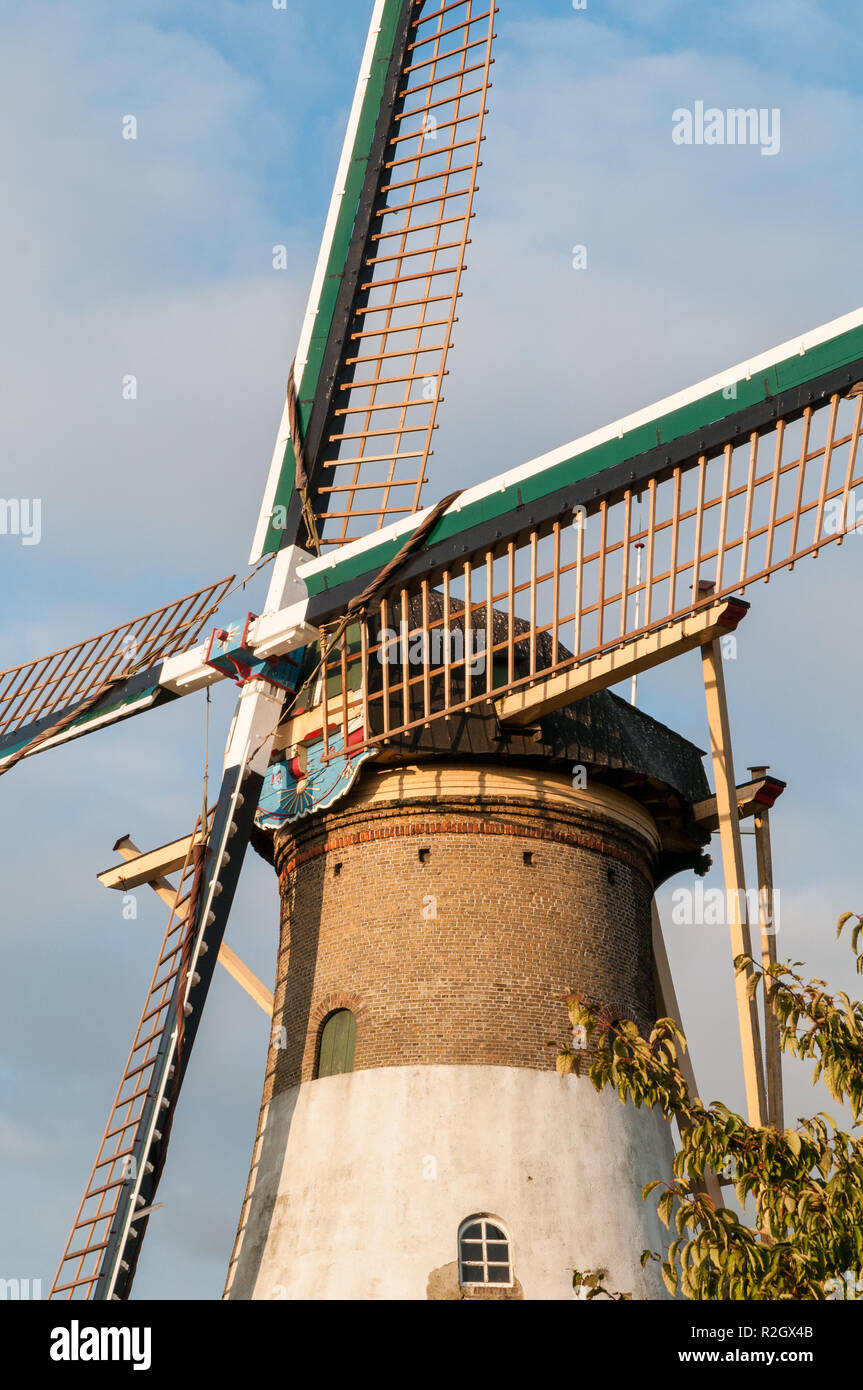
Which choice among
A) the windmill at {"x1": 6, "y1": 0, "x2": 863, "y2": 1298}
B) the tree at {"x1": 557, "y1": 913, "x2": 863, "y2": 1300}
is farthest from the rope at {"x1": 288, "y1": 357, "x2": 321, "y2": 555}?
the tree at {"x1": 557, "y1": 913, "x2": 863, "y2": 1300}

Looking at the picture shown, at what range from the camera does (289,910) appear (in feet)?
56.2

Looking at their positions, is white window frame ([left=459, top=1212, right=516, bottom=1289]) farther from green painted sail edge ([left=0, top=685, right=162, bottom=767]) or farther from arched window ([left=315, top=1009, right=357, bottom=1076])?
green painted sail edge ([left=0, top=685, right=162, bottom=767])

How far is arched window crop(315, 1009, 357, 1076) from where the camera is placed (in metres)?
15.7

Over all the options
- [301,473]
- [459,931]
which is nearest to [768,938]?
[459,931]

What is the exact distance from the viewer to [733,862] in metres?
15.7

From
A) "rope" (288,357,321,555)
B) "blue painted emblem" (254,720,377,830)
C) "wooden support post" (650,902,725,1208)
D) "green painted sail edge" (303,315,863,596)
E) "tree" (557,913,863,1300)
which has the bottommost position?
"tree" (557,913,863,1300)

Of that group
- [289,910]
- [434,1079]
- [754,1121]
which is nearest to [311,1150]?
[434,1079]

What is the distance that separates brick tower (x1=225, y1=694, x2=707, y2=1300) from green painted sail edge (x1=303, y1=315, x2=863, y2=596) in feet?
5.64

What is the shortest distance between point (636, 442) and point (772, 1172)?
7025mm

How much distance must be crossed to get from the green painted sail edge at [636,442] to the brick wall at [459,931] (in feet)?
7.20
